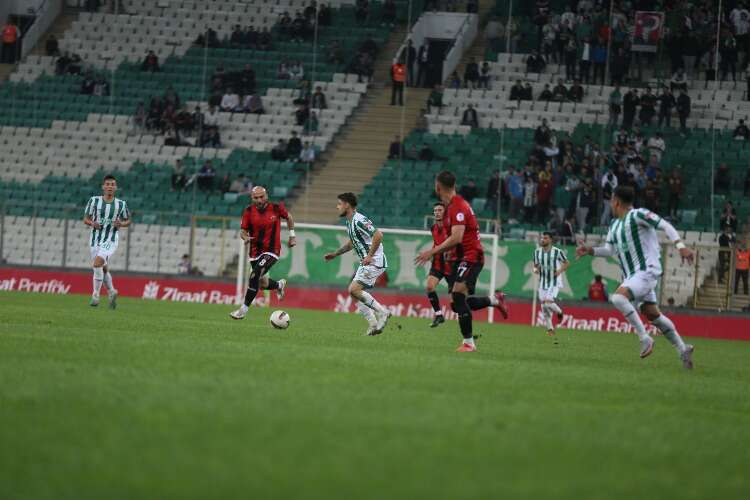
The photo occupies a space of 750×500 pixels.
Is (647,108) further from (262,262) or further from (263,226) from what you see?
(262,262)

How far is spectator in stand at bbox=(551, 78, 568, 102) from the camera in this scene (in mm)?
39031

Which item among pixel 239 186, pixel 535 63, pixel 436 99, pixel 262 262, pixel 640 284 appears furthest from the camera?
pixel 436 99

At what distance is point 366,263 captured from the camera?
20.7 metres

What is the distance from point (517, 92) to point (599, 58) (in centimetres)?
246

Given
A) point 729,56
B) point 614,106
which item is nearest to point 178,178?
point 614,106

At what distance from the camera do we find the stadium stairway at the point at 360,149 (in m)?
38.0

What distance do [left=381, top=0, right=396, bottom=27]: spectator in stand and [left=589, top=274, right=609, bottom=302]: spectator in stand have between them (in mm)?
13287

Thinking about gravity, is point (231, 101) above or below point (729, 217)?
above

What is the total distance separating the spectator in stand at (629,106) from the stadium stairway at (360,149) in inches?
238

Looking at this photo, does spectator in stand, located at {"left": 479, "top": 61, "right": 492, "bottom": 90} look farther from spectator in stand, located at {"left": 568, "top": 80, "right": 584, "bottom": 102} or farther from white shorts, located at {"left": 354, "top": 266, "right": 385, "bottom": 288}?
white shorts, located at {"left": 354, "top": 266, "right": 385, "bottom": 288}

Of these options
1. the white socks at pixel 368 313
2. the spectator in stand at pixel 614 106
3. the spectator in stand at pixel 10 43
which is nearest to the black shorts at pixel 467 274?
the white socks at pixel 368 313

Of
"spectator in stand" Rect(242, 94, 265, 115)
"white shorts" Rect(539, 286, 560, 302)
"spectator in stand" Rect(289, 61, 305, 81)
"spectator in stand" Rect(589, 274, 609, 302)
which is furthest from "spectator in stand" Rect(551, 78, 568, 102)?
"white shorts" Rect(539, 286, 560, 302)

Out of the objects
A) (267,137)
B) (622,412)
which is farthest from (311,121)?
(622,412)

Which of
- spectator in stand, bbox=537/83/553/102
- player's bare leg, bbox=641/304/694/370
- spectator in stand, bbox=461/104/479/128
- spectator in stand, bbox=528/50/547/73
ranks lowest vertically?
player's bare leg, bbox=641/304/694/370
